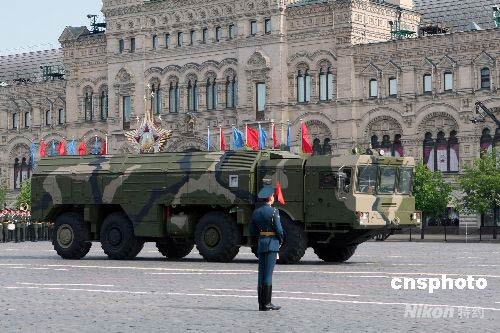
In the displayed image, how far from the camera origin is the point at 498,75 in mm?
69750

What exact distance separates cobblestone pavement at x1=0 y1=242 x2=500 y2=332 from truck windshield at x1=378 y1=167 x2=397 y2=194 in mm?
2292

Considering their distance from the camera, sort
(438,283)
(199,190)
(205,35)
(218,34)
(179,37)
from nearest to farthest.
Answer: (438,283)
(199,190)
(218,34)
(205,35)
(179,37)

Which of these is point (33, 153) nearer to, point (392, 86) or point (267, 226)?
point (392, 86)

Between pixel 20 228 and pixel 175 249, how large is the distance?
28.4 metres

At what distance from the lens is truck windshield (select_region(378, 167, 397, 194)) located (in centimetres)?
3384

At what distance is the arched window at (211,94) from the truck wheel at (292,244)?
50.1m

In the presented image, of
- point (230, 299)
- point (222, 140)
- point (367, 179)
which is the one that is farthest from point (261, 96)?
point (230, 299)

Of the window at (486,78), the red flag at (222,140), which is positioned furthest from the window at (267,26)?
the window at (486,78)

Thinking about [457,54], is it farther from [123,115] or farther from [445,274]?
[445,274]

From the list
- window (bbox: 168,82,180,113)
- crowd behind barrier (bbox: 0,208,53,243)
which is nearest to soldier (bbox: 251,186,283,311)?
crowd behind barrier (bbox: 0,208,53,243)

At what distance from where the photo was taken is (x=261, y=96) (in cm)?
8012

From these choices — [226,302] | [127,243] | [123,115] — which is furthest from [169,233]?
[123,115]

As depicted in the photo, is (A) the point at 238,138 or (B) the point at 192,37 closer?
(A) the point at 238,138

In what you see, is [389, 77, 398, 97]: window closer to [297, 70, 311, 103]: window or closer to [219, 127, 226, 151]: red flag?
[297, 70, 311, 103]: window
